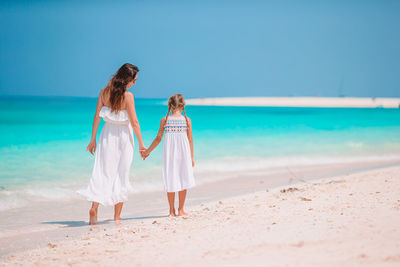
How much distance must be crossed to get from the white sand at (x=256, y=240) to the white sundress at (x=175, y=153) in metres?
0.46

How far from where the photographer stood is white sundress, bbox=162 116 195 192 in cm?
479

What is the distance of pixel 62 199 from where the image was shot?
6.65 metres

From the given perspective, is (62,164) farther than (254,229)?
Yes

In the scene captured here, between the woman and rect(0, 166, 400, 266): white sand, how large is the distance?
436 millimetres

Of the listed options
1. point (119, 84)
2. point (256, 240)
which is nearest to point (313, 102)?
point (119, 84)

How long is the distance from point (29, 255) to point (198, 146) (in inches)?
449

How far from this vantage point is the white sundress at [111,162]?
15.0ft

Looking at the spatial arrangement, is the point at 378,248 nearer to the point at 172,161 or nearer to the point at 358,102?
the point at 172,161

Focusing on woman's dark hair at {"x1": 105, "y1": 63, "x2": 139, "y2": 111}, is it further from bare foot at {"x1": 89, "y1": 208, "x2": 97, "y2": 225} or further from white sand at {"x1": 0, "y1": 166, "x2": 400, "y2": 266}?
white sand at {"x1": 0, "y1": 166, "x2": 400, "y2": 266}

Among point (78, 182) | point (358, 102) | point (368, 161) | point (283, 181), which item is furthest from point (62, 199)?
point (358, 102)

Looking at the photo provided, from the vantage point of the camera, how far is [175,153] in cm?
479

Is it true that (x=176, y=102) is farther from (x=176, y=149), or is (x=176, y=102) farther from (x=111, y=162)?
(x=111, y=162)

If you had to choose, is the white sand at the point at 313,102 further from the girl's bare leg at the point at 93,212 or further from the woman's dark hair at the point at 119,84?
the girl's bare leg at the point at 93,212


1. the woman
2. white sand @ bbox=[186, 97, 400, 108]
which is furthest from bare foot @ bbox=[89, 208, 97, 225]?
white sand @ bbox=[186, 97, 400, 108]
